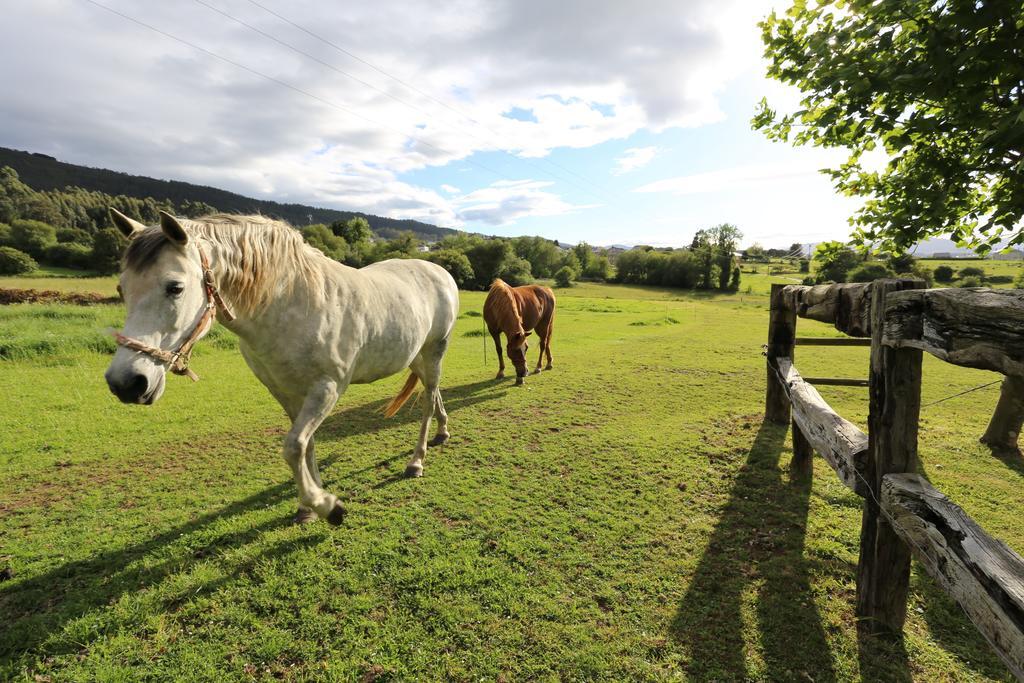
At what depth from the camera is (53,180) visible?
396 ft

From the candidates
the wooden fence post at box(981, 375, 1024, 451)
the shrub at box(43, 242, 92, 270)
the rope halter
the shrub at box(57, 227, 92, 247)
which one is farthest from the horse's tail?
the shrub at box(57, 227, 92, 247)

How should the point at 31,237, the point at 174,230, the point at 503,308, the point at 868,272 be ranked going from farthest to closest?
the point at 31,237 → the point at 868,272 → the point at 503,308 → the point at 174,230

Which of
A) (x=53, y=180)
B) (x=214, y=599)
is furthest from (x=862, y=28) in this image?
(x=53, y=180)

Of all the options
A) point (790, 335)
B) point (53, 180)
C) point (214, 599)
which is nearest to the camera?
point (214, 599)

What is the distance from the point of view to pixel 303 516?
151 inches

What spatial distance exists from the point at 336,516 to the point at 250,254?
7.20 feet

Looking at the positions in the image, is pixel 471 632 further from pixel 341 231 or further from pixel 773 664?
pixel 341 231

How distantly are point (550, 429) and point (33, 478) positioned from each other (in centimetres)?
612

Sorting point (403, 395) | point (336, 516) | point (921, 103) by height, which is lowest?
point (336, 516)

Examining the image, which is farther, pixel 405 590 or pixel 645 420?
pixel 645 420

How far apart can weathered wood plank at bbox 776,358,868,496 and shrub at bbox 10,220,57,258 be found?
67.4 metres

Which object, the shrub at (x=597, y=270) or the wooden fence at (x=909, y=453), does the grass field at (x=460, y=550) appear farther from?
the shrub at (x=597, y=270)

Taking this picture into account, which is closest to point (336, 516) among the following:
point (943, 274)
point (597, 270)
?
point (943, 274)

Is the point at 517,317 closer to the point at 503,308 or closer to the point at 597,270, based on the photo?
the point at 503,308
